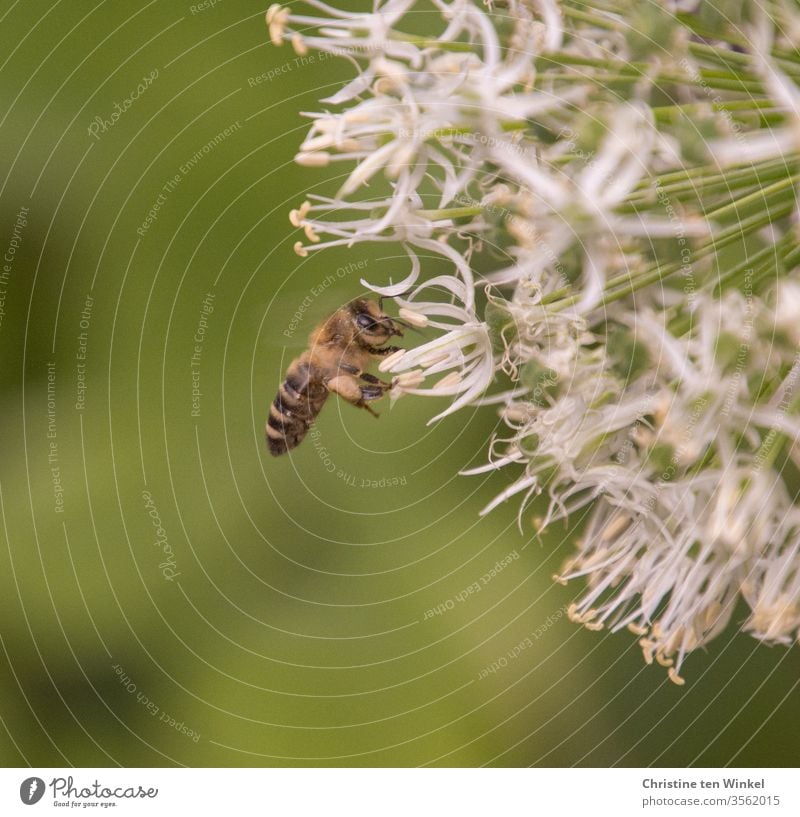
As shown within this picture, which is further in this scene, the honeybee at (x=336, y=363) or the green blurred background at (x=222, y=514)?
the green blurred background at (x=222, y=514)

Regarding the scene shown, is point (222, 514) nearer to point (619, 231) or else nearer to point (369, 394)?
point (369, 394)

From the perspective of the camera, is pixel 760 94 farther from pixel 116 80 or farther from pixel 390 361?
pixel 116 80

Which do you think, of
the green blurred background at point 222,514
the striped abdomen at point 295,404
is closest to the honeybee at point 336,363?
the striped abdomen at point 295,404

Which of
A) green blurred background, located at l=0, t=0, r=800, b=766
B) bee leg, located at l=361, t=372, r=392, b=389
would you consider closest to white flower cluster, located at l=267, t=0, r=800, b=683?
bee leg, located at l=361, t=372, r=392, b=389

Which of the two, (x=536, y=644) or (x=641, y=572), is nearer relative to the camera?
(x=641, y=572)

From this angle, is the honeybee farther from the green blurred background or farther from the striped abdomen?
the green blurred background

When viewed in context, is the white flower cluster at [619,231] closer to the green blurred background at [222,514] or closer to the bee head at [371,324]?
the bee head at [371,324]

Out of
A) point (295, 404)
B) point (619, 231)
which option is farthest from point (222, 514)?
point (619, 231)

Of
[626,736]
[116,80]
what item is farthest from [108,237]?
[626,736]
